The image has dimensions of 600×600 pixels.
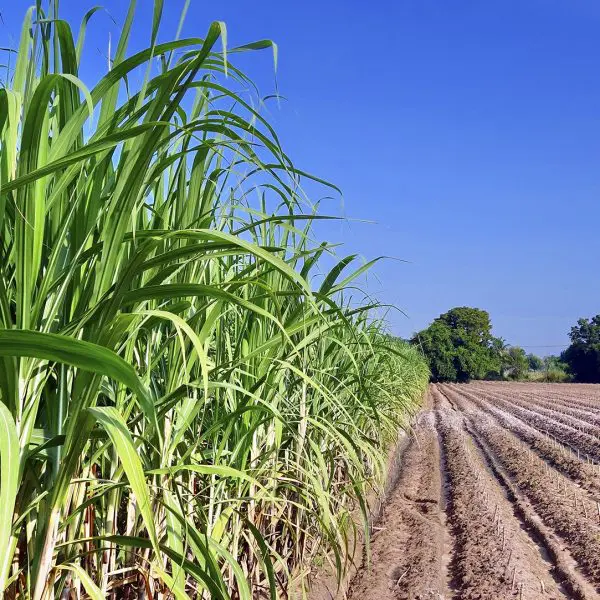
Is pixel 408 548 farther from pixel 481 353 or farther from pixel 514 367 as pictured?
pixel 514 367

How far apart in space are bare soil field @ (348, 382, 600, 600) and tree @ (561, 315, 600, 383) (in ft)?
160

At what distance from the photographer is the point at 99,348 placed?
0.73 meters

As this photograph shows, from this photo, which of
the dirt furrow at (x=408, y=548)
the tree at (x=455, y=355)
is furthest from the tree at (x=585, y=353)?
the dirt furrow at (x=408, y=548)

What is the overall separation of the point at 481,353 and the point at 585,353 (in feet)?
40.9

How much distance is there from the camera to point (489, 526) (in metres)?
4.99

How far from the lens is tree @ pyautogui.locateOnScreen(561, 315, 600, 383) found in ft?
178

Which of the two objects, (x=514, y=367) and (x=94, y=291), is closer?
(x=94, y=291)

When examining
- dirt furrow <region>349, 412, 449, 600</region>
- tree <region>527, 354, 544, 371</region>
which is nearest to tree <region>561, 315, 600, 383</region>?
tree <region>527, 354, 544, 371</region>

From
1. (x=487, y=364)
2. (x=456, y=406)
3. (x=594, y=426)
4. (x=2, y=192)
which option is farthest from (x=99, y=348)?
(x=487, y=364)

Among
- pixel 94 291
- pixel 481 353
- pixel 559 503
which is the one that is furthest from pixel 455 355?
pixel 94 291

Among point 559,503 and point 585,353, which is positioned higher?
point 585,353

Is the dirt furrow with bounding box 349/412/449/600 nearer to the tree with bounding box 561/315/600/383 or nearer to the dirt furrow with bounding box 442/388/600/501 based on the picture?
the dirt furrow with bounding box 442/388/600/501

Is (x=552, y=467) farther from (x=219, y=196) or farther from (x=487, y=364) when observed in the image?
(x=487, y=364)

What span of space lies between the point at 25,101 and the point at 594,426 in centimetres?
1328
